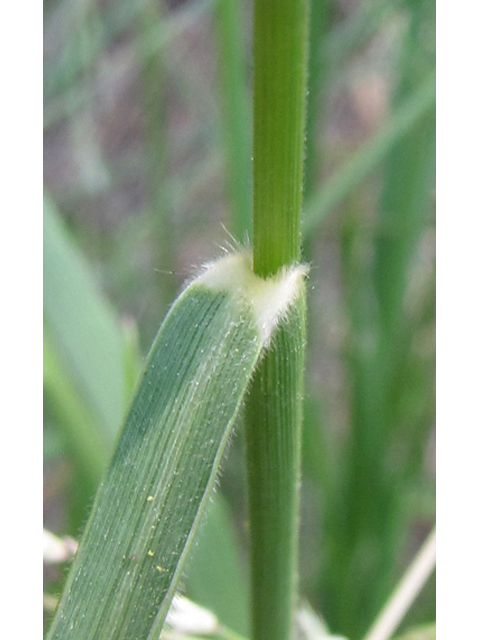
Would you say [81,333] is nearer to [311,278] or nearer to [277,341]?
[311,278]

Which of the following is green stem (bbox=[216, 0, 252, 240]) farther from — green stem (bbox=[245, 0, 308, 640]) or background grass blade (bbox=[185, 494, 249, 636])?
green stem (bbox=[245, 0, 308, 640])

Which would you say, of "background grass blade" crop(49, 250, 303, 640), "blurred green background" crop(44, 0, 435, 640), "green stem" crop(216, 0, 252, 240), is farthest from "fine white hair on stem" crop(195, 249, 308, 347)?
"green stem" crop(216, 0, 252, 240)

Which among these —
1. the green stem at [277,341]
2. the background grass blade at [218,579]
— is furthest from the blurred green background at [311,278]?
the green stem at [277,341]

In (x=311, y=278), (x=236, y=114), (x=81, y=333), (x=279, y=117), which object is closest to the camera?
(x=279, y=117)

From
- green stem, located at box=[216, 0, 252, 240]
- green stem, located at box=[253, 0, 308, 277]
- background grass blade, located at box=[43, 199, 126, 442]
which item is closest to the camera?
green stem, located at box=[253, 0, 308, 277]

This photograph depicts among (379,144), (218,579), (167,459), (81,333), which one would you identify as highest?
(379,144)

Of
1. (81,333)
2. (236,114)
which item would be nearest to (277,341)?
(81,333)

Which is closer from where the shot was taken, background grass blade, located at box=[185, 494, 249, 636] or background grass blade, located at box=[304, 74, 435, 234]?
background grass blade, located at box=[185, 494, 249, 636]
